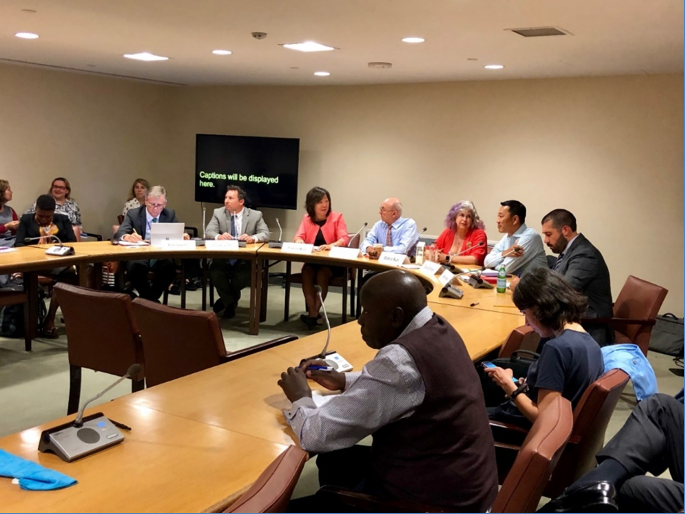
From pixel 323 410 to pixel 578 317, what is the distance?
114cm

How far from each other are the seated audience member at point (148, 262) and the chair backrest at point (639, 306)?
3.71m

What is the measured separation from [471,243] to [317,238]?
54.7 inches

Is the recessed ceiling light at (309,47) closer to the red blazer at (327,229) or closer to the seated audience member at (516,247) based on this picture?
the red blazer at (327,229)

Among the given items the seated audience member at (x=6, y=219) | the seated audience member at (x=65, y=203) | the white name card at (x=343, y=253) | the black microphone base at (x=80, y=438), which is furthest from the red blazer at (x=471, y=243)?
the black microphone base at (x=80, y=438)

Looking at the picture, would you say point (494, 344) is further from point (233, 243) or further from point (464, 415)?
point (233, 243)

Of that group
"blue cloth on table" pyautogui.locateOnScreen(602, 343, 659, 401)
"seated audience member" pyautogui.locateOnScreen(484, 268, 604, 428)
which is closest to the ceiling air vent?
"seated audience member" pyautogui.locateOnScreen(484, 268, 604, 428)

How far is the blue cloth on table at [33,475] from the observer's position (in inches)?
62.2

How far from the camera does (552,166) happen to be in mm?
Result: 6699

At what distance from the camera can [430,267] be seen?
497 centimetres

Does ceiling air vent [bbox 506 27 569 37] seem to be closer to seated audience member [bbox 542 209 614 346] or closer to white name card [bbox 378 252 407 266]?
seated audience member [bbox 542 209 614 346]

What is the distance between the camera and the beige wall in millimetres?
6270

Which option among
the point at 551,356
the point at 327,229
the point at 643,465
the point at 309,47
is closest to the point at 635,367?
the point at 551,356

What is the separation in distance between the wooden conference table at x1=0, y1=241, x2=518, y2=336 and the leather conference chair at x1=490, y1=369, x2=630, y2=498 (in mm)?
1478

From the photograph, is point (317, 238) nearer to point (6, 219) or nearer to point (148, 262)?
point (148, 262)
